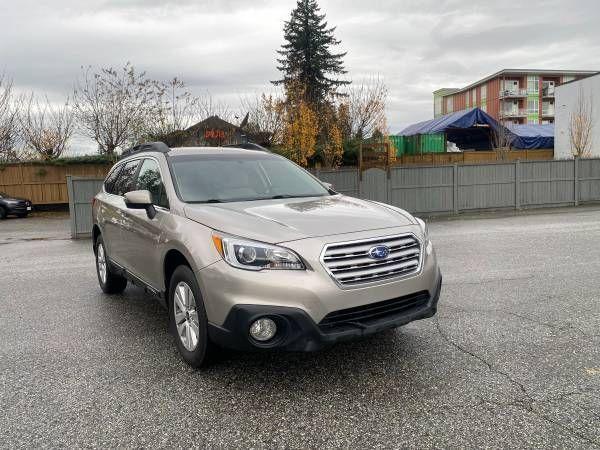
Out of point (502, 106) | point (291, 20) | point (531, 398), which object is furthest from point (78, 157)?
point (502, 106)

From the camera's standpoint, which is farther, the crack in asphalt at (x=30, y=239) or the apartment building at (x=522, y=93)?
the apartment building at (x=522, y=93)

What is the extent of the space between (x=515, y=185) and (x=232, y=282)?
17.3m

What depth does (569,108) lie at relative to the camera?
33656mm

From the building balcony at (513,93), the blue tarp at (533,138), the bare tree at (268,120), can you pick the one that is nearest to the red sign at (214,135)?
the bare tree at (268,120)

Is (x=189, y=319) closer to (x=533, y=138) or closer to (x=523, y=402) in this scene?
(x=523, y=402)

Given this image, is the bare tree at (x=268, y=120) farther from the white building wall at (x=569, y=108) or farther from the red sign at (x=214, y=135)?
the white building wall at (x=569, y=108)

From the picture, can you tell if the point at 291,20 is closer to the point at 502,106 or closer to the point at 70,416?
the point at 70,416

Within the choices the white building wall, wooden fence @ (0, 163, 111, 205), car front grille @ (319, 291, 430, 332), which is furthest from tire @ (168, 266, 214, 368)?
the white building wall

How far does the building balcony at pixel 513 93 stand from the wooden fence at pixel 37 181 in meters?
63.6

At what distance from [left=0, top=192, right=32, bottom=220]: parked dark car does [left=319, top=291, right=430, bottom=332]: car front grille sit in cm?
2230

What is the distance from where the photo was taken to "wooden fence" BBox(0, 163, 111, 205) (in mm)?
23891

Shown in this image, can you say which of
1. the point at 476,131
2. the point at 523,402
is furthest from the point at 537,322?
the point at 476,131

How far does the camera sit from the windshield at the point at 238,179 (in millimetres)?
4496

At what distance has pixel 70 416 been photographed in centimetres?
323
